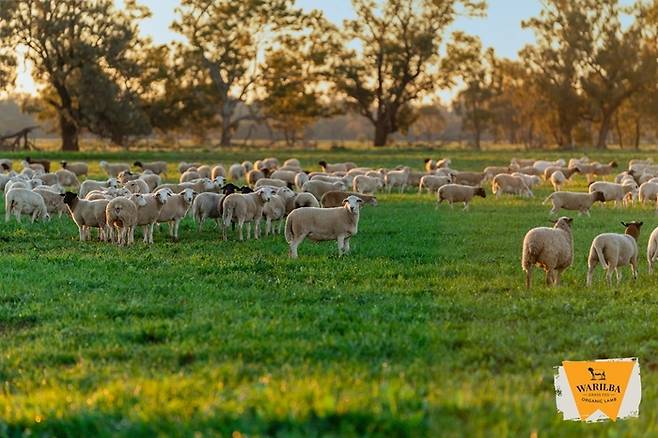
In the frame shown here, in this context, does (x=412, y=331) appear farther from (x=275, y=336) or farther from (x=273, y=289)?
(x=273, y=289)

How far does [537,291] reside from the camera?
12570 mm

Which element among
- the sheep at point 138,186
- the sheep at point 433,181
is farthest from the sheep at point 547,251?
the sheep at point 433,181

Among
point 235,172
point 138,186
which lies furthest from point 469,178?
point 138,186

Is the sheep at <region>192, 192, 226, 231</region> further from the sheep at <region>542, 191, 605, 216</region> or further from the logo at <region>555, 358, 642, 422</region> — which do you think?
the logo at <region>555, 358, 642, 422</region>

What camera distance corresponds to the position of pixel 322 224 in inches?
667

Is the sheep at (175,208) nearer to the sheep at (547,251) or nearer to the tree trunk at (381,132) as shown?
the sheep at (547,251)

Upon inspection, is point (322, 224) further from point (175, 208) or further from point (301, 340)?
point (301, 340)

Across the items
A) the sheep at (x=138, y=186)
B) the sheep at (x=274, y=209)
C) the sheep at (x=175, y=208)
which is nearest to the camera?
the sheep at (x=175, y=208)

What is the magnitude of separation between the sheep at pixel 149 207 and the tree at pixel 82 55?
47530 millimetres

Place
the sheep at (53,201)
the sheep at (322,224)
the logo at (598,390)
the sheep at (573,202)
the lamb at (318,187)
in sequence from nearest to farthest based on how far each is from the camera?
the logo at (598,390)
the sheep at (322,224)
the sheep at (53,201)
the sheep at (573,202)
the lamb at (318,187)

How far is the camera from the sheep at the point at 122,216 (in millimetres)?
18250

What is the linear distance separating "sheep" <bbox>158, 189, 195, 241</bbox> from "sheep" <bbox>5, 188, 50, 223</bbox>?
14.4 ft

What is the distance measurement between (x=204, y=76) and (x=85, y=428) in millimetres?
76887

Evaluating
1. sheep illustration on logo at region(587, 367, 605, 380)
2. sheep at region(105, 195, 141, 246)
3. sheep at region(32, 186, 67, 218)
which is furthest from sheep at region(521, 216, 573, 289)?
sheep at region(32, 186, 67, 218)
